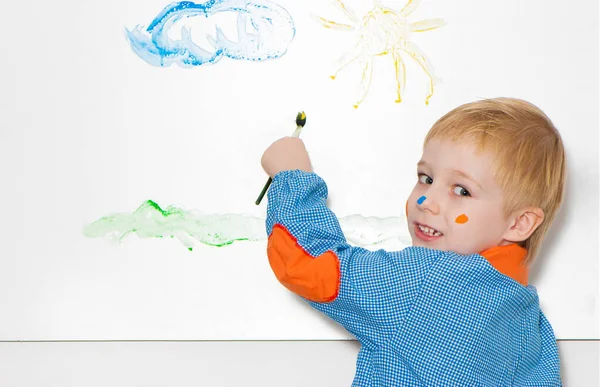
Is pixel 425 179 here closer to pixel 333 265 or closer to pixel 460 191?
pixel 460 191

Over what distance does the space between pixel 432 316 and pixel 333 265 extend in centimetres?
14

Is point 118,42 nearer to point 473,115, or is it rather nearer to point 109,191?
point 109,191

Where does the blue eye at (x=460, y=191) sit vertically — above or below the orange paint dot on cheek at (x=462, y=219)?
above

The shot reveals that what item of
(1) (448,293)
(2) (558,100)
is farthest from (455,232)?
(2) (558,100)

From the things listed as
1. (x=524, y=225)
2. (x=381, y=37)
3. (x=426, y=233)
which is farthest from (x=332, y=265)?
(x=381, y=37)

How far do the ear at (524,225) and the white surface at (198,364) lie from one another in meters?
0.34

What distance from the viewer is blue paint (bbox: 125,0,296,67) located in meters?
1.33

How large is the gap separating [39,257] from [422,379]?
70 cm

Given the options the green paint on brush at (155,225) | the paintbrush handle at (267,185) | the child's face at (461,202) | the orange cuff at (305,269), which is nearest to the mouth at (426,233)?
the child's face at (461,202)

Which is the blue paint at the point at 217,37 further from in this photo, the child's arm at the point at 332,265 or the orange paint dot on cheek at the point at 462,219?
the orange paint dot on cheek at the point at 462,219

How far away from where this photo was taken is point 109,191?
1335 millimetres

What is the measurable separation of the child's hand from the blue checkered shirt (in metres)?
0.12

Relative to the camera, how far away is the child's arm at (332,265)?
0.97 metres

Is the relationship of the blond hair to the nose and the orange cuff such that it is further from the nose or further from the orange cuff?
the orange cuff
